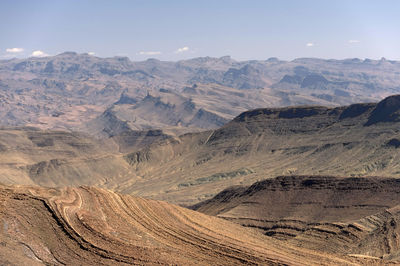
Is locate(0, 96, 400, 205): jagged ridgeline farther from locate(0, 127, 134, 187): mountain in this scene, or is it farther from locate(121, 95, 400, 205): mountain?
locate(0, 127, 134, 187): mountain

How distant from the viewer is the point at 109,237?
121 ft

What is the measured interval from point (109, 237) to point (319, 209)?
45717 millimetres

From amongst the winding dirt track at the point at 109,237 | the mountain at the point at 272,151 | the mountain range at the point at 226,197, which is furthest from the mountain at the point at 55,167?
the winding dirt track at the point at 109,237

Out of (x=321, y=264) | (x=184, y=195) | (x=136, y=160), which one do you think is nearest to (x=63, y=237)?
(x=321, y=264)

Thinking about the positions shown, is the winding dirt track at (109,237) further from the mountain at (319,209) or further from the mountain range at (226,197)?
the mountain at (319,209)

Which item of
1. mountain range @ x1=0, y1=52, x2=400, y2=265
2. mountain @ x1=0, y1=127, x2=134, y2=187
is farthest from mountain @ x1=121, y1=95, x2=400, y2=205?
mountain @ x1=0, y1=127, x2=134, y2=187

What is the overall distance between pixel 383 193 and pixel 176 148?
352 feet

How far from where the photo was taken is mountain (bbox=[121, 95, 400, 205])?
426ft

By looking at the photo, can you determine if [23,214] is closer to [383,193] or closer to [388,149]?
[383,193]

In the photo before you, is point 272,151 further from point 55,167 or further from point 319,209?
point 319,209

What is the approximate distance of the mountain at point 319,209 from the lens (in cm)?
5500

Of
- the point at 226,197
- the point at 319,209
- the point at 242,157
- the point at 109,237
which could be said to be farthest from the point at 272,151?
the point at 109,237

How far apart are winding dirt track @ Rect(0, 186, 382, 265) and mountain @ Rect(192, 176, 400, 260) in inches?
541

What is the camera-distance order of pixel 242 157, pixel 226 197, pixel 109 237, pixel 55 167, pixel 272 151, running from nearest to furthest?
pixel 109 237 → pixel 226 197 → pixel 55 167 → pixel 272 151 → pixel 242 157
